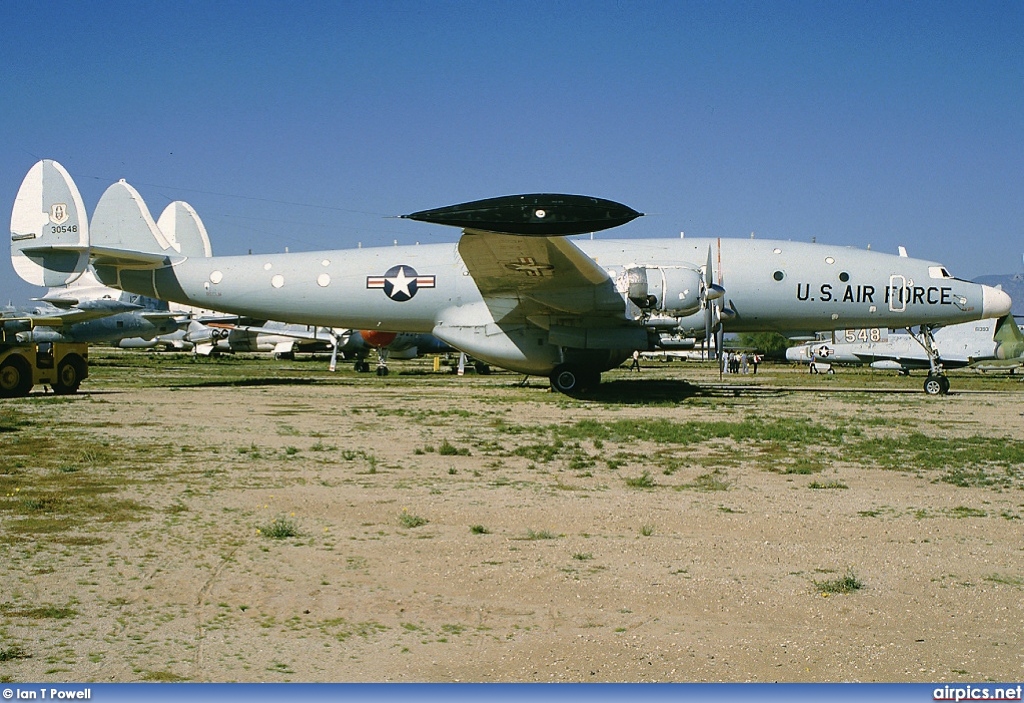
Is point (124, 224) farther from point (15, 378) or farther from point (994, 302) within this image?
point (994, 302)

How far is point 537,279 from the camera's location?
20641 millimetres

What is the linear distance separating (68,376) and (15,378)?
1258 millimetres

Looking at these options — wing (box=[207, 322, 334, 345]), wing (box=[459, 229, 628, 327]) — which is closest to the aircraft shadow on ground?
wing (box=[459, 229, 628, 327])

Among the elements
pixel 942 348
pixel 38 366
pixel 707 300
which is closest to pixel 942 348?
pixel 942 348

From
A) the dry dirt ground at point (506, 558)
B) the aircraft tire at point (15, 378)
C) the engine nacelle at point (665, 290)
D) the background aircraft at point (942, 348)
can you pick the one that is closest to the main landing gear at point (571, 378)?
the engine nacelle at point (665, 290)

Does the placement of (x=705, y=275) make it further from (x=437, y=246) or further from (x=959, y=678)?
(x=959, y=678)

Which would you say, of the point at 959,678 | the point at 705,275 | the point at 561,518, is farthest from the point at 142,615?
the point at 705,275

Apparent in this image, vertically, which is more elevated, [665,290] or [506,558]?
[665,290]

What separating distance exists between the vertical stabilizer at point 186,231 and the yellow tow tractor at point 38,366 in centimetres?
619

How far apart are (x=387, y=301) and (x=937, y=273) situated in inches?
609

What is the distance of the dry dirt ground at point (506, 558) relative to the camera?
4328mm

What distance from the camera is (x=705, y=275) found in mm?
22141

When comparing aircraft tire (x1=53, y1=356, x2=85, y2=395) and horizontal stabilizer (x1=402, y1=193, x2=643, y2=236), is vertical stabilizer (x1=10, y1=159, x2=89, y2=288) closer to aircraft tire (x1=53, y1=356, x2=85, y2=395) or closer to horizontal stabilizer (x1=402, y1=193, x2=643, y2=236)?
aircraft tire (x1=53, y1=356, x2=85, y2=395)

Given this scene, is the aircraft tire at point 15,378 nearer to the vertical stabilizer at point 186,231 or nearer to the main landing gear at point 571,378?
the vertical stabilizer at point 186,231
